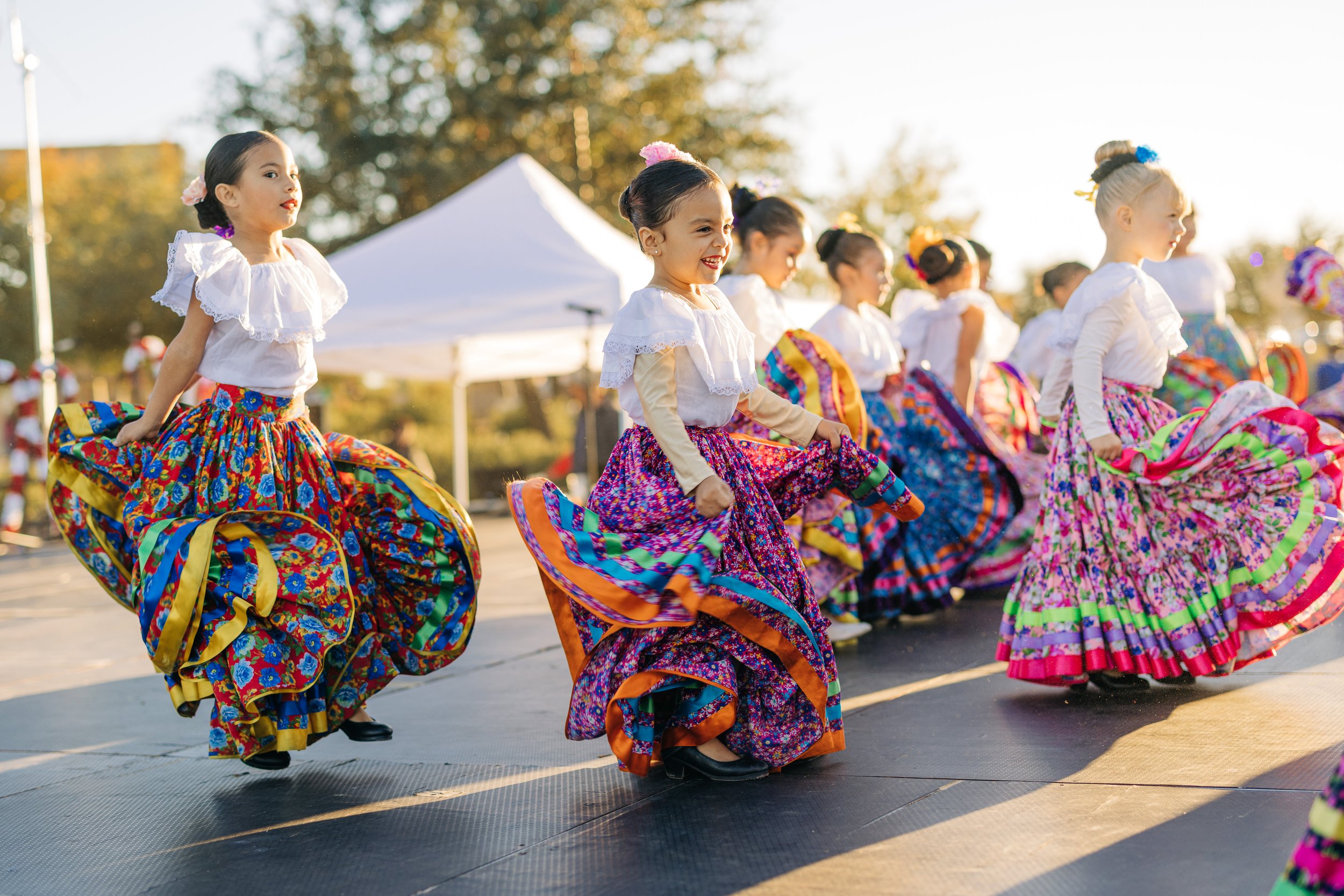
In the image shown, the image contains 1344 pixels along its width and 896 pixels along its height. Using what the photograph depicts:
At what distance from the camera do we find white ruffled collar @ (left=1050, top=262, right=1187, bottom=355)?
12.7 ft

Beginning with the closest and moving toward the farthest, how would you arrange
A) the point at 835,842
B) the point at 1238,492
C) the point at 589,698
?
the point at 835,842 → the point at 589,698 → the point at 1238,492

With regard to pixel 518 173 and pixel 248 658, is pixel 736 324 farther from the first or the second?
pixel 518 173

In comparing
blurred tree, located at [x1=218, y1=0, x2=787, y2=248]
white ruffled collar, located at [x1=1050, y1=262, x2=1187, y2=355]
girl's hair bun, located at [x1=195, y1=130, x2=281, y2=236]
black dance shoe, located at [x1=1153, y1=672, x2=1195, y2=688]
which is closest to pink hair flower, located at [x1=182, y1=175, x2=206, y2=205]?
girl's hair bun, located at [x1=195, y1=130, x2=281, y2=236]

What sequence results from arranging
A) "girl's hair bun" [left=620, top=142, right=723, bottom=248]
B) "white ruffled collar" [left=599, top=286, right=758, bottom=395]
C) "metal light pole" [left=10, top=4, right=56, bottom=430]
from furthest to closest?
1. "metal light pole" [left=10, top=4, right=56, bottom=430]
2. "girl's hair bun" [left=620, top=142, right=723, bottom=248]
3. "white ruffled collar" [left=599, top=286, right=758, bottom=395]

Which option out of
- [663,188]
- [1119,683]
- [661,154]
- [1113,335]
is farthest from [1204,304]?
[663,188]

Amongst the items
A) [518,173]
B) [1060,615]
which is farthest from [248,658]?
[518,173]

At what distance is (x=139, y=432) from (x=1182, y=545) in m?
2.93

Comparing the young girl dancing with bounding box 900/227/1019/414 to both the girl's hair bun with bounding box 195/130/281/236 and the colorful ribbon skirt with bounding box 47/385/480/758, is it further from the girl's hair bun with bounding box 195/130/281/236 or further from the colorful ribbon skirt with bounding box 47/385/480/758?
the girl's hair bun with bounding box 195/130/281/236

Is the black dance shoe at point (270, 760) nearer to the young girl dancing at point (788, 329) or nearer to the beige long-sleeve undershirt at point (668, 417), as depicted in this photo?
the beige long-sleeve undershirt at point (668, 417)

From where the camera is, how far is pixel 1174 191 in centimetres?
393

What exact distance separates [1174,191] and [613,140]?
1957 centimetres

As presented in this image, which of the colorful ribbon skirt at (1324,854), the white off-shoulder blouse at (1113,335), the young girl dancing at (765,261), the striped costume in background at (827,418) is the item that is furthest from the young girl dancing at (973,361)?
the colorful ribbon skirt at (1324,854)

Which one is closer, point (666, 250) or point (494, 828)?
point (494, 828)

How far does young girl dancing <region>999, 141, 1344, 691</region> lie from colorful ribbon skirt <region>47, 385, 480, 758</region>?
5.81 feet
